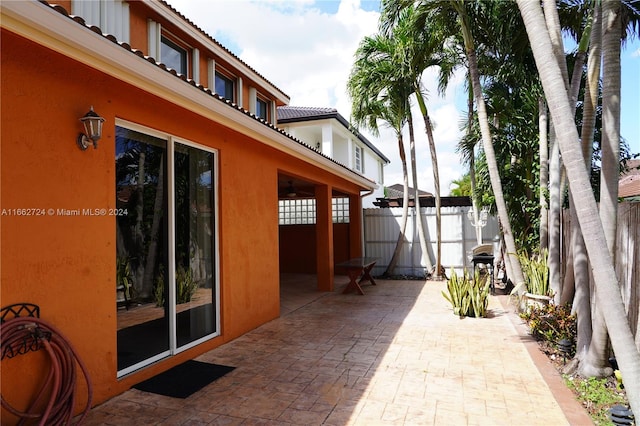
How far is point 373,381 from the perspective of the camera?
4500 mm

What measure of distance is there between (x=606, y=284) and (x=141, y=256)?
476 cm

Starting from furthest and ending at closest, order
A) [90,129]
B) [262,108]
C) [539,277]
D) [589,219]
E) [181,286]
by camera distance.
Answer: [262,108], [539,277], [181,286], [90,129], [589,219]

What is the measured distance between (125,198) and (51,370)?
1903mm

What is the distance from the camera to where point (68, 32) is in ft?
9.84

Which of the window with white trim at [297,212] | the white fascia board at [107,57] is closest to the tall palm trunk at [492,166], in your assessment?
the white fascia board at [107,57]

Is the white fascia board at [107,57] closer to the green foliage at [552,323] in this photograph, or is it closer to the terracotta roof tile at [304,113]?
the green foliage at [552,323]

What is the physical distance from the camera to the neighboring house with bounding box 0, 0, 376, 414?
3.19m

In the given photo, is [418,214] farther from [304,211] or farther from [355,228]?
[304,211]

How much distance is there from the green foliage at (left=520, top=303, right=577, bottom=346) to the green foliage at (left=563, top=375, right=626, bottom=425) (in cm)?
92

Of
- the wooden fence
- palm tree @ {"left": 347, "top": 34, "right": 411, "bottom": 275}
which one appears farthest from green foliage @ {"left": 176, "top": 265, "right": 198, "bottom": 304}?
palm tree @ {"left": 347, "top": 34, "right": 411, "bottom": 275}

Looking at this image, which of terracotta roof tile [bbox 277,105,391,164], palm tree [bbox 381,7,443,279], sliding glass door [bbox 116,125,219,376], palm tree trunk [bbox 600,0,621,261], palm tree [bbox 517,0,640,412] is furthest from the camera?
terracotta roof tile [bbox 277,105,391,164]

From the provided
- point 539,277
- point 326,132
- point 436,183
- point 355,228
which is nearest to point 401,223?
point 355,228

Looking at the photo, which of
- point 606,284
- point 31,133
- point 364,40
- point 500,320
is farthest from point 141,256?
point 364,40

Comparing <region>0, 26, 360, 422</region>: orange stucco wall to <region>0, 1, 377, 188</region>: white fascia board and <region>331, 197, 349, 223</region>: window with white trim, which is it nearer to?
<region>0, 1, 377, 188</region>: white fascia board
